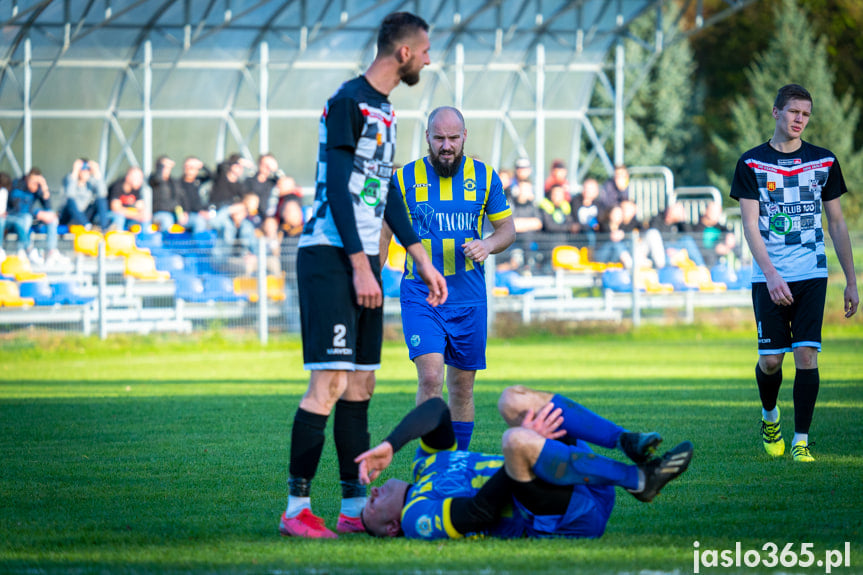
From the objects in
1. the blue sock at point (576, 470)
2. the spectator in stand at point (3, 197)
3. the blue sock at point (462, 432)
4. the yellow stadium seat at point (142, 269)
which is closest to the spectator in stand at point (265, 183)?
the yellow stadium seat at point (142, 269)

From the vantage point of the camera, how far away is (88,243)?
18.5m

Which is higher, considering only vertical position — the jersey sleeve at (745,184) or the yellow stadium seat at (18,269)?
the jersey sleeve at (745,184)

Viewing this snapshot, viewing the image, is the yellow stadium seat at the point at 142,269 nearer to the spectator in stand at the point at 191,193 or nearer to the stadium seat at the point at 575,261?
the spectator in stand at the point at 191,193

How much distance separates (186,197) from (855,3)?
3906 centimetres

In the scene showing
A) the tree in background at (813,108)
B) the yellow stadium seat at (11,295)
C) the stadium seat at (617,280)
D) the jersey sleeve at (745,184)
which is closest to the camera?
the jersey sleeve at (745,184)

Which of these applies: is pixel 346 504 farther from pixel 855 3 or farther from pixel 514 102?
pixel 855 3

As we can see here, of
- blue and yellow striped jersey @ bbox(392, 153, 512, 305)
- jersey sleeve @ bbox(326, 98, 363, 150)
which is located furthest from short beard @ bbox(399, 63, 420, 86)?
blue and yellow striped jersey @ bbox(392, 153, 512, 305)

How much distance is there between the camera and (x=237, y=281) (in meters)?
17.8

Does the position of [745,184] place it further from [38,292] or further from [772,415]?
[38,292]

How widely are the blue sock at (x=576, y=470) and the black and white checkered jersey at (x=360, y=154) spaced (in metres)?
1.31

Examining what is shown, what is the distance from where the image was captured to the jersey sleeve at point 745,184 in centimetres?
764

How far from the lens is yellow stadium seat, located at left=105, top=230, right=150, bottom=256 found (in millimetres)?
18281

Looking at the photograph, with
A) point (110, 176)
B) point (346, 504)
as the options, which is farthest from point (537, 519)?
point (110, 176)

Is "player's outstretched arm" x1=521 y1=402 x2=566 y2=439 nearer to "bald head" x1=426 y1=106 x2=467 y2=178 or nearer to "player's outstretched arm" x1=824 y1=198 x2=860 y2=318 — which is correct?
"bald head" x1=426 y1=106 x2=467 y2=178
